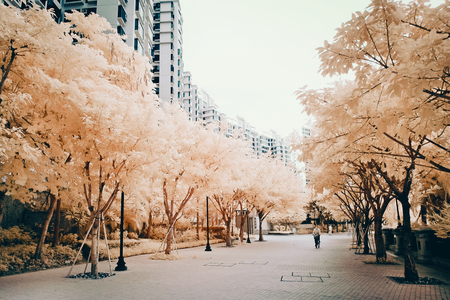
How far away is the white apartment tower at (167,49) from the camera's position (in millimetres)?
60656

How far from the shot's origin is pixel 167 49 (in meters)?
63.3

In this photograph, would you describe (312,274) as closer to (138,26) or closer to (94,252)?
(94,252)

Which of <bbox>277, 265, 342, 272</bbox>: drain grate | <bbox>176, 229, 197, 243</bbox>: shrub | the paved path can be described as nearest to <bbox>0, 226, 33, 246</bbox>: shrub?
the paved path

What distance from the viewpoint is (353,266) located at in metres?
13.3

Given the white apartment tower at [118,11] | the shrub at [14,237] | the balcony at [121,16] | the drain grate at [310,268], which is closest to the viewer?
the drain grate at [310,268]

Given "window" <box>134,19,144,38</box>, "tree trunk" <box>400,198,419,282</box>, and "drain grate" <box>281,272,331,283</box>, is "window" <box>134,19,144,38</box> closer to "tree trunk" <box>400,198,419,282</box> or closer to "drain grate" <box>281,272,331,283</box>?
"drain grate" <box>281,272,331,283</box>

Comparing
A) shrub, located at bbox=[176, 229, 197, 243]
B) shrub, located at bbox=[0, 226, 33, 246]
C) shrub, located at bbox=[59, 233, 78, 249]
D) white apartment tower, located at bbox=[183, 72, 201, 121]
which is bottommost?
shrub, located at bbox=[176, 229, 197, 243]

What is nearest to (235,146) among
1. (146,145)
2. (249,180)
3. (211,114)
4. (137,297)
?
(249,180)

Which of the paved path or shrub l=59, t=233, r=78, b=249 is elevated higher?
shrub l=59, t=233, r=78, b=249

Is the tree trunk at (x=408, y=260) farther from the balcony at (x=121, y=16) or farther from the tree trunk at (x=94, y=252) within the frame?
the balcony at (x=121, y=16)

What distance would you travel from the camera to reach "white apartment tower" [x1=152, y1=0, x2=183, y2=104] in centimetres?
6066

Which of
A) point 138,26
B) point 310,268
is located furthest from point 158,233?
Answer: point 138,26

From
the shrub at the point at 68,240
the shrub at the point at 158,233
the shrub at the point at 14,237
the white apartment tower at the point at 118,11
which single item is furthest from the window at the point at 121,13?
the shrub at the point at 14,237

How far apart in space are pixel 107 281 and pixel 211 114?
102m
